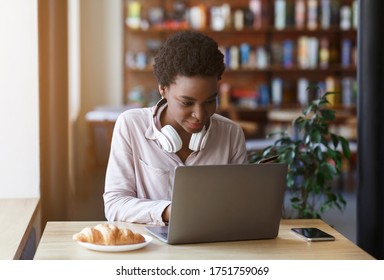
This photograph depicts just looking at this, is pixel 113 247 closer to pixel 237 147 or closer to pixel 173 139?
pixel 173 139

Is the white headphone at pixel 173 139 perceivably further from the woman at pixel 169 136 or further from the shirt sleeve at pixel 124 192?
the shirt sleeve at pixel 124 192

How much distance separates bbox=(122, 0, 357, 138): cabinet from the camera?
7875 millimetres

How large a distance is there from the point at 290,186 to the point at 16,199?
126 centimetres

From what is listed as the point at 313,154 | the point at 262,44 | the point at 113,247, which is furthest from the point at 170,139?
the point at 262,44

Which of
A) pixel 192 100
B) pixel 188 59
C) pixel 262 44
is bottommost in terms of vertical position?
pixel 192 100

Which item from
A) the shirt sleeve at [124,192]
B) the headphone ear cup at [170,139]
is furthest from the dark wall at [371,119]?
the shirt sleeve at [124,192]

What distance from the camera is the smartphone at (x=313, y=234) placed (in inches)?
77.4

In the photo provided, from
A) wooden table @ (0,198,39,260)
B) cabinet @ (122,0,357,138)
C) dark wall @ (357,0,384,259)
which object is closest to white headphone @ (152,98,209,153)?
wooden table @ (0,198,39,260)

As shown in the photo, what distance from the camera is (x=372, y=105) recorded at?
2.89 m

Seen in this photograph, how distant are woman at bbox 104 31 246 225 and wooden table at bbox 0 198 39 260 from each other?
0.95 feet

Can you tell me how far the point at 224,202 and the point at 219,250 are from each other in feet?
0.41

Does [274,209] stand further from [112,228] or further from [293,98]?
[293,98]

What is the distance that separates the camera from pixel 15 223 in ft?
7.61

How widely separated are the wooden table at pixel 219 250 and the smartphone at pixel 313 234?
2 centimetres
